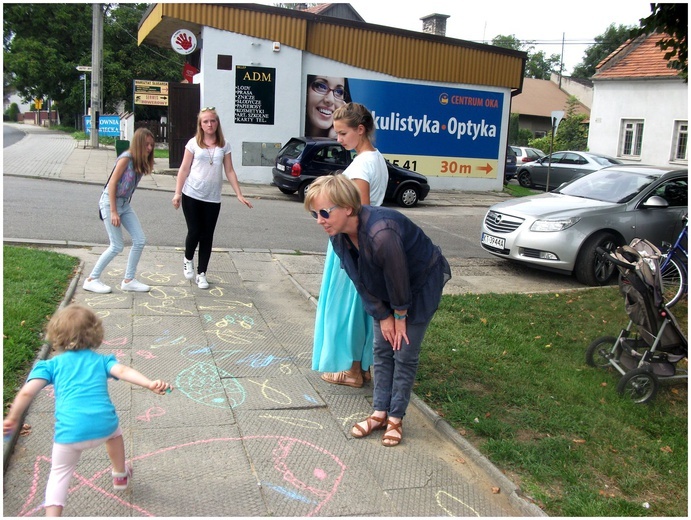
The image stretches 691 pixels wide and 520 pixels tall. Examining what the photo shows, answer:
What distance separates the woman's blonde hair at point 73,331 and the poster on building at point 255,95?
51.9ft

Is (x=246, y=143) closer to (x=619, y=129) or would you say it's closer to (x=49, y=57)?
(x=619, y=129)

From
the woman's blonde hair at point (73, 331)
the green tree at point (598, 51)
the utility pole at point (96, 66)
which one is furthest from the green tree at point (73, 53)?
the green tree at point (598, 51)

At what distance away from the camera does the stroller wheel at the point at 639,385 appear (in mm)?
4582

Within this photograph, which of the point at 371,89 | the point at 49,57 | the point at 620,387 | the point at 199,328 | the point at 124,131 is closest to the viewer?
the point at 620,387

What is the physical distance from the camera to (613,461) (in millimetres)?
3734

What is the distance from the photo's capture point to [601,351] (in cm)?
519

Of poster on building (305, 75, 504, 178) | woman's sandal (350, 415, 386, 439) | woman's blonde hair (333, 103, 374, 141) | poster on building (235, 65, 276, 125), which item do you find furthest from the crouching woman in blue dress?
poster on building (305, 75, 504, 178)

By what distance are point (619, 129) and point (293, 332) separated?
29.5 m

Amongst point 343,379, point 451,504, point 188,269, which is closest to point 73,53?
point 188,269

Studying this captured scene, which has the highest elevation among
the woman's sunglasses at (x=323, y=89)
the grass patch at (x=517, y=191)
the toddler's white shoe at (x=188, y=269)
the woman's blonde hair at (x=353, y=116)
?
the woman's sunglasses at (x=323, y=89)

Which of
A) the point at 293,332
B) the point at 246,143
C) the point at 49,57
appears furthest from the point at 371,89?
the point at 49,57

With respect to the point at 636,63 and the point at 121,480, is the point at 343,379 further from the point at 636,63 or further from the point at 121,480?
the point at 636,63

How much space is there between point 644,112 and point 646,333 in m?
28.5

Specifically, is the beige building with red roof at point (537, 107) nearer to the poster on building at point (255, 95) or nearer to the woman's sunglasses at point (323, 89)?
the woman's sunglasses at point (323, 89)
